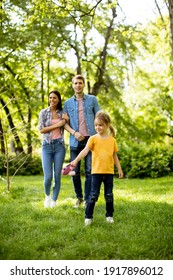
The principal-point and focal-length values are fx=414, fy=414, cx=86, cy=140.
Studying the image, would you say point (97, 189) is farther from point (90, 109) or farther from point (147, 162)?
point (147, 162)

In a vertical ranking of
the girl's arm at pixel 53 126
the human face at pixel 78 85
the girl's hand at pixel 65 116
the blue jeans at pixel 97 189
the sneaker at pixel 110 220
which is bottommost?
the sneaker at pixel 110 220

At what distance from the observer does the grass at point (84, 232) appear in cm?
425

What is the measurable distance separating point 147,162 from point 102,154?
28.4ft

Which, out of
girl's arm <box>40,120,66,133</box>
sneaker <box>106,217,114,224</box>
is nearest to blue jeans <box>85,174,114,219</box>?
sneaker <box>106,217,114,224</box>

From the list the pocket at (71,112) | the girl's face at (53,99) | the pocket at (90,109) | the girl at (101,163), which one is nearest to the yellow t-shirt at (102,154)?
the girl at (101,163)

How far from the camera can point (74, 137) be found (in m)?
6.58

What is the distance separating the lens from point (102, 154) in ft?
17.9

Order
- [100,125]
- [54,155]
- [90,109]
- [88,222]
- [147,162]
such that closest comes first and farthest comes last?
[88,222] < [100,125] < [90,109] < [54,155] < [147,162]

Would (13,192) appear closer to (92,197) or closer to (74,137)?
(74,137)

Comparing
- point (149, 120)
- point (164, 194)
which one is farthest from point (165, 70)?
point (164, 194)

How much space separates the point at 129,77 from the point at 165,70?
512 centimetres

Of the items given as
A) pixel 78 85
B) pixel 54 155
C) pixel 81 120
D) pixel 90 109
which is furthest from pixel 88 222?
pixel 78 85

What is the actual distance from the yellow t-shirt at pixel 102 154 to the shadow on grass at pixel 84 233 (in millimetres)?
722

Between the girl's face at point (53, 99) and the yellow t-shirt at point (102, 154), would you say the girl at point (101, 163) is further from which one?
the girl's face at point (53, 99)
